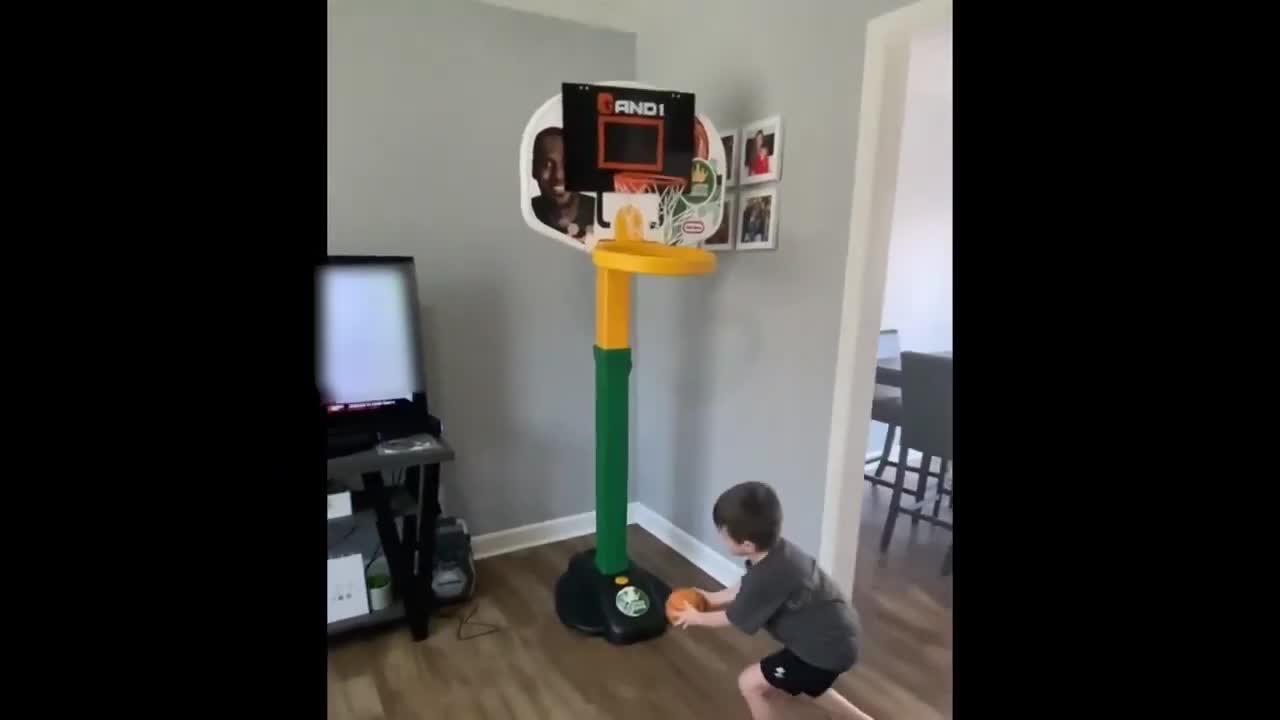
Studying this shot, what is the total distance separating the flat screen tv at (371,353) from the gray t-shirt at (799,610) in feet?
3.98

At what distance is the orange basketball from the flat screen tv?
1.01 meters

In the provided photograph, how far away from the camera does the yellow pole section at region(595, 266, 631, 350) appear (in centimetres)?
209

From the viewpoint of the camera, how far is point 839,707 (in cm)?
187

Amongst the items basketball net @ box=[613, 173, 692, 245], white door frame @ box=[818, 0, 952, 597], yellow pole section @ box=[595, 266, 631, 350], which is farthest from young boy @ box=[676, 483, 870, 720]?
basketball net @ box=[613, 173, 692, 245]

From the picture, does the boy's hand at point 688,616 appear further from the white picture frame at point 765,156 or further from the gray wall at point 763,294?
the white picture frame at point 765,156

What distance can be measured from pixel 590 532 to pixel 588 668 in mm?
966

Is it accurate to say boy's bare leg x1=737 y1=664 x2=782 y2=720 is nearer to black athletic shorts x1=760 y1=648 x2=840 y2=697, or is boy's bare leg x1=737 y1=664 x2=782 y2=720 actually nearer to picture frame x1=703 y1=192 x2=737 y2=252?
black athletic shorts x1=760 y1=648 x2=840 y2=697

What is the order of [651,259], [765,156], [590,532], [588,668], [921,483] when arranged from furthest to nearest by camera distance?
[921,483] → [590,532] → [765,156] → [588,668] → [651,259]

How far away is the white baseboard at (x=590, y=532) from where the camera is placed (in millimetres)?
2602

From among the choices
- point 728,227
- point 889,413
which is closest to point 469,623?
point 728,227

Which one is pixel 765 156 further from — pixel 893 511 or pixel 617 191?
pixel 893 511
